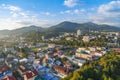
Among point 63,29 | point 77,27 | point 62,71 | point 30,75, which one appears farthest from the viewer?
point 77,27

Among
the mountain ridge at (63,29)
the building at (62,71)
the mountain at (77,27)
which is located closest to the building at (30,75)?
the building at (62,71)

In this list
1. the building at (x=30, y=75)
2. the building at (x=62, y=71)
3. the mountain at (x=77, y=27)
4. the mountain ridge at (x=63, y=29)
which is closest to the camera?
the building at (x=30, y=75)

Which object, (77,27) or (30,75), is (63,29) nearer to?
(77,27)

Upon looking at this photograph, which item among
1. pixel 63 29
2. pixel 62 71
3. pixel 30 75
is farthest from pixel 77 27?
pixel 30 75

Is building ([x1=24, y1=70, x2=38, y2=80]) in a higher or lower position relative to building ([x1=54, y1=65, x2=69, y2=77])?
higher

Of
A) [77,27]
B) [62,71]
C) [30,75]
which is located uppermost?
[77,27]

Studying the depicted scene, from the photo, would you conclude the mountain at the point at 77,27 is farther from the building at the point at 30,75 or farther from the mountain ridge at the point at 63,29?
the building at the point at 30,75

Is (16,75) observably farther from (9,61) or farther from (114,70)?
(114,70)

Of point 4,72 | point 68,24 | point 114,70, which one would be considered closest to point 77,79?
point 114,70

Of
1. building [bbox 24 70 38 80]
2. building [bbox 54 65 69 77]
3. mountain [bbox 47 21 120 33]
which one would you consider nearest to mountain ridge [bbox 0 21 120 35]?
mountain [bbox 47 21 120 33]

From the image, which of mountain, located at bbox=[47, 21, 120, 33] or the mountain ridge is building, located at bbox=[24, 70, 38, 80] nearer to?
the mountain ridge

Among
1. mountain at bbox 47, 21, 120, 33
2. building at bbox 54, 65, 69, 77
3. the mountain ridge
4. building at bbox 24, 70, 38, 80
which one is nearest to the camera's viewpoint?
building at bbox 24, 70, 38, 80
